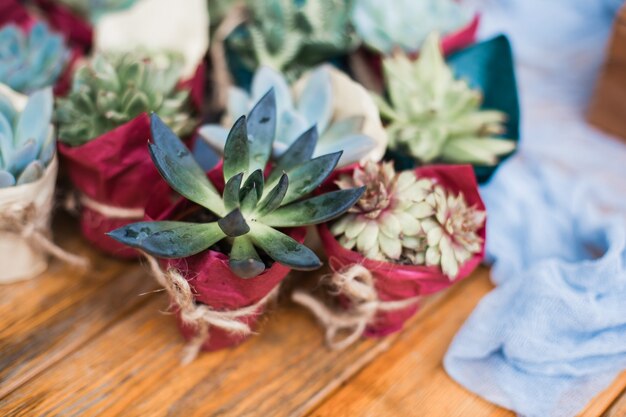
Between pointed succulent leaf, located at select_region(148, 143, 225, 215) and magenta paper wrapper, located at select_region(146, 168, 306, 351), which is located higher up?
pointed succulent leaf, located at select_region(148, 143, 225, 215)

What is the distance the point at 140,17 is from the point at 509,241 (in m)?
0.59

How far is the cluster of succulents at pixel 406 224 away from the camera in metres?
0.67

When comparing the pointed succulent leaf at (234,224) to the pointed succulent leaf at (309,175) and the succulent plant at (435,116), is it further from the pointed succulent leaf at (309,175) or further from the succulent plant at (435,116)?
the succulent plant at (435,116)

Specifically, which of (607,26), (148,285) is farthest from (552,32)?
(148,285)

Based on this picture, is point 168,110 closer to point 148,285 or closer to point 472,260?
point 148,285

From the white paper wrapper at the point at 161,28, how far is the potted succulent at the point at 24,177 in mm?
196

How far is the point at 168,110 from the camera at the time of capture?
0.77 metres

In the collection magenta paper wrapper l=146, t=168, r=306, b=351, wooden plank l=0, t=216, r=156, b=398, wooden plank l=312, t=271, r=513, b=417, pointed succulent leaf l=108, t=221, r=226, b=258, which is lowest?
wooden plank l=312, t=271, r=513, b=417

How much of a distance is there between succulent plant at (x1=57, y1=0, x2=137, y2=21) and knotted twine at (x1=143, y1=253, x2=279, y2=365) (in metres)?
0.46

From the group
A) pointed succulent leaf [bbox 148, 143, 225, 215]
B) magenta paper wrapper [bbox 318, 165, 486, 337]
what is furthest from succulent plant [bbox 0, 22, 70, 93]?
magenta paper wrapper [bbox 318, 165, 486, 337]

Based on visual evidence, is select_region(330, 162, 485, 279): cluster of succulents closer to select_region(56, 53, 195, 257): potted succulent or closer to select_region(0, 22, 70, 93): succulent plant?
select_region(56, 53, 195, 257): potted succulent

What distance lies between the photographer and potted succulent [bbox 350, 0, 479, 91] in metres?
0.95

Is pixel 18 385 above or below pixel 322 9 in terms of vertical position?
below

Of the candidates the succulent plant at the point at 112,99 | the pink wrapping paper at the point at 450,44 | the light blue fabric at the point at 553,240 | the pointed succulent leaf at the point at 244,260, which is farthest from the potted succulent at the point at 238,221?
the pink wrapping paper at the point at 450,44
